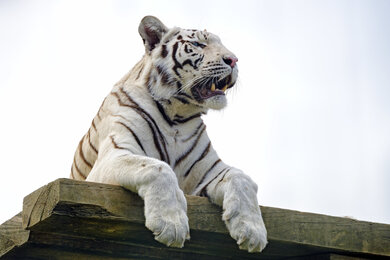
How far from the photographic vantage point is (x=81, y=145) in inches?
179

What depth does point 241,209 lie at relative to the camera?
326 centimetres

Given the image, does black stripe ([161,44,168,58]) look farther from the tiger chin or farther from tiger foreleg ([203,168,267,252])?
tiger foreleg ([203,168,267,252])

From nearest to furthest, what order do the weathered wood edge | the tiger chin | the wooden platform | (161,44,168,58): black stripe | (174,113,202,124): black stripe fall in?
the wooden platform
the weathered wood edge
the tiger chin
(174,113,202,124): black stripe
(161,44,168,58): black stripe

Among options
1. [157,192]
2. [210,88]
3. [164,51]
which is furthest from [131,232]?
[164,51]

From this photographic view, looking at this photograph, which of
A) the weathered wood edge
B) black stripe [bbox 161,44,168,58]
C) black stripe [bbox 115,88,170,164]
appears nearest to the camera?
the weathered wood edge

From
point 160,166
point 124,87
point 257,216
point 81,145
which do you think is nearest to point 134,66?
point 124,87

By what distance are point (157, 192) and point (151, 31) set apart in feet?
5.21

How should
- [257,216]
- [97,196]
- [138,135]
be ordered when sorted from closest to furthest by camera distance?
1. [97,196]
2. [257,216]
3. [138,135]

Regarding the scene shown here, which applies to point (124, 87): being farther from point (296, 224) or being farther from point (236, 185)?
point (296, 224)

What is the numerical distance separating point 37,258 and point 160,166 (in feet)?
2.40

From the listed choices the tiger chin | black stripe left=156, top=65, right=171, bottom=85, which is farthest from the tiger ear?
black stripe left=156, top=65, right=171, bottom=85

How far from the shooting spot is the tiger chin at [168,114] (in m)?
3.88

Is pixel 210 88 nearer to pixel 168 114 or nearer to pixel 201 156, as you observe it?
pixel 168 114

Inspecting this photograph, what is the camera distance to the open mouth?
162 inches
